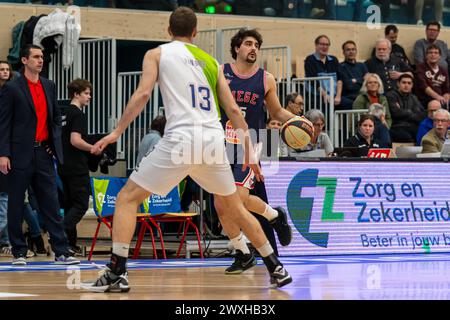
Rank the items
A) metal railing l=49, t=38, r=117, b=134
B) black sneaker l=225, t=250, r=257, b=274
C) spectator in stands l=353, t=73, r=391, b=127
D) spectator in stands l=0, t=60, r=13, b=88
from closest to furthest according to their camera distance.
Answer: black sneaker l=225, t=250, r=257, b=274
spectator in stands l=0, t=60, r=13, b=88
metal railing l=49, t=38, r=117, b=134
spectator in stands l=353, t=73, r=391, b=127

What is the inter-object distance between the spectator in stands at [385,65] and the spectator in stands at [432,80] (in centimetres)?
52

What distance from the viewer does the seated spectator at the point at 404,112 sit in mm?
19578

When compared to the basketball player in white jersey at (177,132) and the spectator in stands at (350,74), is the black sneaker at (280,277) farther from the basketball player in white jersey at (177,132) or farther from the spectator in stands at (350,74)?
the spectator in stands at (350,74)

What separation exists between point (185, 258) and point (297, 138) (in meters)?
3.50

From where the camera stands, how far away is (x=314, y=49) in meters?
21.3

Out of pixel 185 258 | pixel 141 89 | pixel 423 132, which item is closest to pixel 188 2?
pixel 423 132

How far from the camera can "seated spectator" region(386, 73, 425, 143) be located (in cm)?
1958

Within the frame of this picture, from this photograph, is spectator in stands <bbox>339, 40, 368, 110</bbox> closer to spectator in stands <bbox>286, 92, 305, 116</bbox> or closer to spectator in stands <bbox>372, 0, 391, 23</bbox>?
spectator in stands <bbox>372, 0, 391, 23</bbox>

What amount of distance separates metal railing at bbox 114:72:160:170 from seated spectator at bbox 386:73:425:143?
4.26 meters

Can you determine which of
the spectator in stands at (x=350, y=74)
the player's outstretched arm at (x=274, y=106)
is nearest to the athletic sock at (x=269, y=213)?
the player's outstretched arm at (x=274, y=106)

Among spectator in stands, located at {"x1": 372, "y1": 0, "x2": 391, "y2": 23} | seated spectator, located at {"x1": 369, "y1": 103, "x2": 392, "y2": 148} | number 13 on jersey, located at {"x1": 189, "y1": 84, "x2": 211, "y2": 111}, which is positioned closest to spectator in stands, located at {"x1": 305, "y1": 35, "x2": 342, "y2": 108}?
seated spectator, located at {"x1": 369, "y1": 103, "x2": 392, "y2": 148}

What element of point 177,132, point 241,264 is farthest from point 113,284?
point 241,264

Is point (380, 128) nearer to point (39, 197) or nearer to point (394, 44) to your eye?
point (394, 44)
